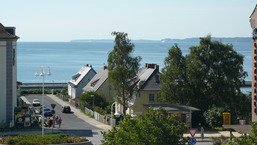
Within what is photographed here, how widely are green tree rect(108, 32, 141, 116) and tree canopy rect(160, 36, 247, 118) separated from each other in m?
3.82

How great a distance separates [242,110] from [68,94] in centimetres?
4637

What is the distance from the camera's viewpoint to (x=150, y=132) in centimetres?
2512

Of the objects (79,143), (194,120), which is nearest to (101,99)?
(194,120)

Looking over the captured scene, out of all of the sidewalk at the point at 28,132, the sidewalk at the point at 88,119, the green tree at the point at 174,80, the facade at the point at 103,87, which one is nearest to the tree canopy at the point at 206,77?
the green tree at the point at 174,80

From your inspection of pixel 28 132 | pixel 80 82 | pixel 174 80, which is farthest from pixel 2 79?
pixel 80 82

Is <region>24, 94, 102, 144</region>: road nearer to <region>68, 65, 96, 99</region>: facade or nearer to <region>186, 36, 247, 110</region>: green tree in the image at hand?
<region>186, 36, 247, 110</region>: green tree

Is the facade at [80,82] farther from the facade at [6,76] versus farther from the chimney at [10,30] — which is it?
the facade at [6,76]

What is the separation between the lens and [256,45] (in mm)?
30109

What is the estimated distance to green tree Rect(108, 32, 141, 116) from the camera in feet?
181

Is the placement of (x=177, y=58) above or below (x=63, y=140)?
above

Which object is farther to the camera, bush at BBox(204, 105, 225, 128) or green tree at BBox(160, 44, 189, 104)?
green tree at BBox(160, 44, 189, 104)

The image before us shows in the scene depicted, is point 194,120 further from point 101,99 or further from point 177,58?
point 101,99

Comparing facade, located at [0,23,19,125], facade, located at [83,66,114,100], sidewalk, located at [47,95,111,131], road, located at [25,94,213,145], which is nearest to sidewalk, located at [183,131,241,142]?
road, located at [25,94,213,145]

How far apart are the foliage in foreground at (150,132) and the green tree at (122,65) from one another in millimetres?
29065
